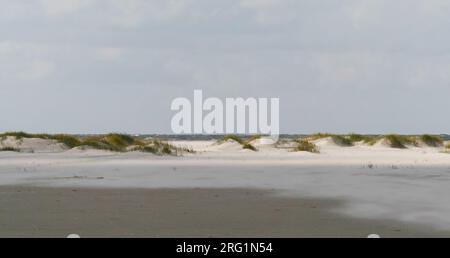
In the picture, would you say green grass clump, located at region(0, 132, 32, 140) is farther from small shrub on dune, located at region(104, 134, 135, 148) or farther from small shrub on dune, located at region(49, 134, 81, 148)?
small shrub on dune, located at region(104, 134, 135, 148)

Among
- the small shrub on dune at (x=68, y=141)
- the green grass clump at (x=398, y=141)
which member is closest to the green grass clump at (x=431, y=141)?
the green grass clump at (x=398, y=141)

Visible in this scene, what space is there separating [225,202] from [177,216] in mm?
1897

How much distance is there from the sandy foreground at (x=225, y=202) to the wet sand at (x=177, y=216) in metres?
0.01

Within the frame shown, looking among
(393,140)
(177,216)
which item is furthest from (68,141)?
(177,216)

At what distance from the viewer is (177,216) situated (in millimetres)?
9250

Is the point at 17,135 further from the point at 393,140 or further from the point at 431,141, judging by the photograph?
the point at 431,141

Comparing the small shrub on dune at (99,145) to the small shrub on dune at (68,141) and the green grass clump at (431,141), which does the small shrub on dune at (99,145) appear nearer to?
the small shrub on dune at (68,141)

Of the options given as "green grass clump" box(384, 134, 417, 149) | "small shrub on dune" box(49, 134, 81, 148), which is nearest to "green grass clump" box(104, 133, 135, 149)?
"small shrub on dune" box(49, 134, 81, 148)

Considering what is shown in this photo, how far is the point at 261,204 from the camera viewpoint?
10781 millimetres

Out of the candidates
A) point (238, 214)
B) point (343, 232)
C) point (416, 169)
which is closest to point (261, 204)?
point (238, 214)

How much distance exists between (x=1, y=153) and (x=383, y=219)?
847 inches

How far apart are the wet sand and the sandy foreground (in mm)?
15

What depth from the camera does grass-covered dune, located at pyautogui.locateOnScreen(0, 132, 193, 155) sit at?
93.9 feet
